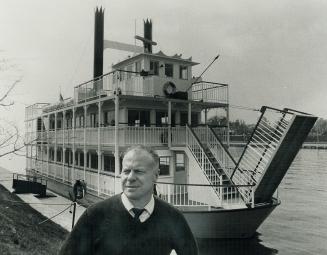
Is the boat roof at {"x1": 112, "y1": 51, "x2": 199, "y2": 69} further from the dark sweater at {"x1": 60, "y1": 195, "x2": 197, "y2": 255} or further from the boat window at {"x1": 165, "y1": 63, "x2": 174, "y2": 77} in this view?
the dark sweater at {"x1": 60, "y1": 195, "x2": 197, "y2": 255}

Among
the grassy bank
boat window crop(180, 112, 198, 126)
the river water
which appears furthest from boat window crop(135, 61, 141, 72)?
the grassy bank

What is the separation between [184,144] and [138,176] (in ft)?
47.2

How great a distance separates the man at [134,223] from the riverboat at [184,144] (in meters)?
9.65

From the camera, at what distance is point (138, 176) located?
2.20 meters

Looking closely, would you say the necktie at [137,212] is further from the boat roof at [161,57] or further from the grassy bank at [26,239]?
the boat roof at [161,57]

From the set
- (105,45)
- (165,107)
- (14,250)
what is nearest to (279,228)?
(165,107)

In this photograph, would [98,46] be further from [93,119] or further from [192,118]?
[192,118]

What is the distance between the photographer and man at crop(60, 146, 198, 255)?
2100mm

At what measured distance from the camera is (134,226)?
83.7 inches

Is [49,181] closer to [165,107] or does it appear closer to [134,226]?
[165,107]

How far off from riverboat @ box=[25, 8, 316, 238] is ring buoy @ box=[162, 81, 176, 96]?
5 cm

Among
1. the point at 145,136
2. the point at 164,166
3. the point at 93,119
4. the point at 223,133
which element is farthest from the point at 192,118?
the point at 93,119

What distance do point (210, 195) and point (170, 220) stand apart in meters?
11.8

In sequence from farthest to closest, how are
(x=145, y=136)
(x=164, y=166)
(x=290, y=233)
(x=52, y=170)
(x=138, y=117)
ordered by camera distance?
1. (x=52, y=170)
2. (x=138, y=117)
3. (x=164, y=166)
4. (x=290, y=233)
5. (x=145, y=136)
